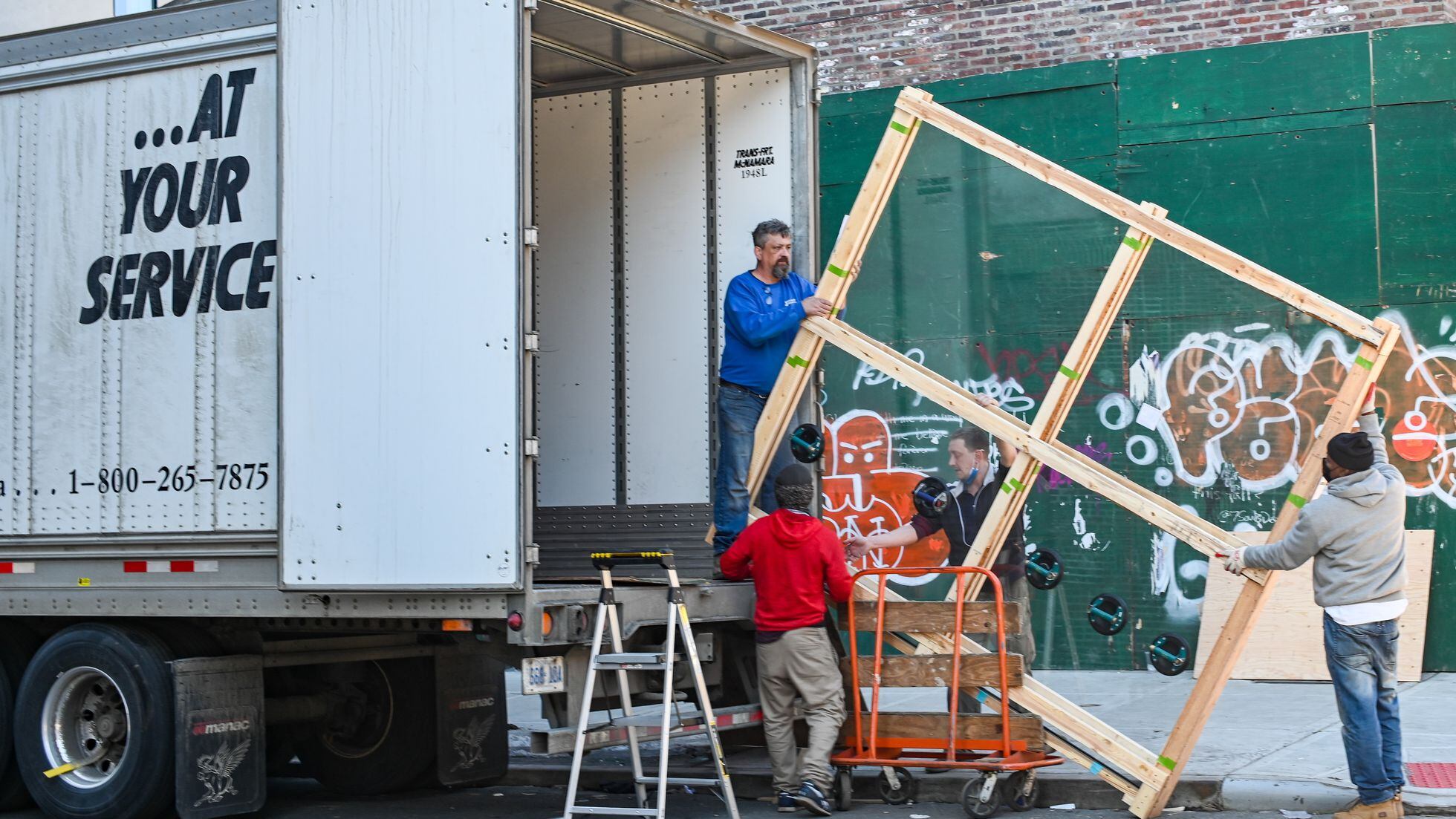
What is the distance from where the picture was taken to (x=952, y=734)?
718 cm

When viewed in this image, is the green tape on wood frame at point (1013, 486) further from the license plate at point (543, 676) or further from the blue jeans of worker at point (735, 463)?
the license plate at point (543, 676)

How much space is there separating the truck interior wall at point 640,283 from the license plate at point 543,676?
5.84 feet

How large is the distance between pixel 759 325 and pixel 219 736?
10.3 ft

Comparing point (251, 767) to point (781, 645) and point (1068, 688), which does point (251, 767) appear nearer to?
point (781, 645)

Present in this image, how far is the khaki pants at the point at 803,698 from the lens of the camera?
736cm

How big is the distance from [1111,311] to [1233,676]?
4756 millimetres

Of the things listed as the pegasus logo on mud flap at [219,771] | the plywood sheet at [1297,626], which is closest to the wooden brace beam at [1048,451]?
the pegasus logo on mud flap at [219,771]

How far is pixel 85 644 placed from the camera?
7.54 metres

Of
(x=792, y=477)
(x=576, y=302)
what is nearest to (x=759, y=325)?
(x=792, y=477)

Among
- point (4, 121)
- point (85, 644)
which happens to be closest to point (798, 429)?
point (85, 644)

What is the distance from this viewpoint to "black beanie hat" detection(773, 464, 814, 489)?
744cm

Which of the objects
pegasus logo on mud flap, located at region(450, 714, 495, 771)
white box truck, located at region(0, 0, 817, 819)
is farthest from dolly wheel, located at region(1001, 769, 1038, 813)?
pegasus logo on mud flap, located at region(450, 714, 495, 771)

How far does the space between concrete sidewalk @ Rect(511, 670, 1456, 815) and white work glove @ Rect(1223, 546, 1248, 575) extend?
1.12m

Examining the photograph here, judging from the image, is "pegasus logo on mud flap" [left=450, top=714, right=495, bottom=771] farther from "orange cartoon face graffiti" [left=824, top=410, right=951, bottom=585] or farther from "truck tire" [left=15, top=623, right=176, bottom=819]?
"orange cartoon face graffiti" [left=824, top=410, right=951, bottom=585]
